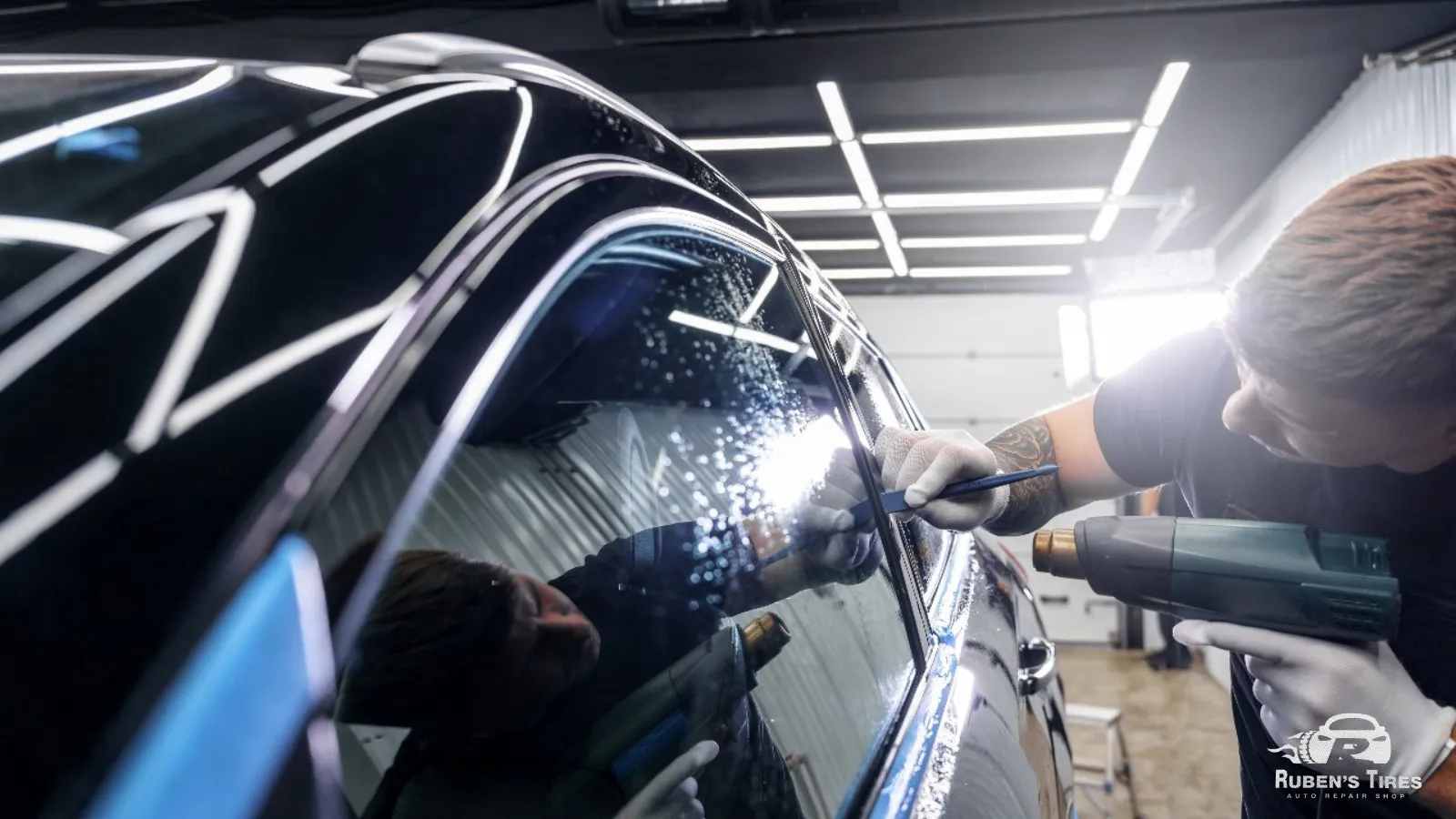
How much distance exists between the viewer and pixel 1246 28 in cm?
346

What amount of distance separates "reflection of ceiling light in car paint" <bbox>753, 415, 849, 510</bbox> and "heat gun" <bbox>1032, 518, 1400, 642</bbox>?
0.39m

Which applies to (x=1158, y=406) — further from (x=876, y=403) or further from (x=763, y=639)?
(x=763, y=639)

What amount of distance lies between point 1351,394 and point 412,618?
974 millimetres

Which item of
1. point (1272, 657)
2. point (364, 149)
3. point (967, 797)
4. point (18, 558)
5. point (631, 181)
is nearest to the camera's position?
point (18, 558)

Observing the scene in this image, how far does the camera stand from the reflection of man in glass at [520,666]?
36 centimetres

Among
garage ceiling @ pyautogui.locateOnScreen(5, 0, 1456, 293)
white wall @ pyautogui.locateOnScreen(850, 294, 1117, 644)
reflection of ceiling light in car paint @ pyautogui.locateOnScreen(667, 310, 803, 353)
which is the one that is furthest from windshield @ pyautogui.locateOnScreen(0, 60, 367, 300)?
white wall @ pyautogui.locateOnScreen(850, 294, 1117, 644)

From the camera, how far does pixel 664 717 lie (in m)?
0.51

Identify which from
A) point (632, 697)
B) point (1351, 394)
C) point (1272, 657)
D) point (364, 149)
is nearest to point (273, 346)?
point (364, 149)

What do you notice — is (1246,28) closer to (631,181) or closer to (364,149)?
(631,181)

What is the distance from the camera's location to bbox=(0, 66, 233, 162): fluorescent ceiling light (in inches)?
16.8

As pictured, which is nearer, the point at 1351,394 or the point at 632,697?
the point at 632,697

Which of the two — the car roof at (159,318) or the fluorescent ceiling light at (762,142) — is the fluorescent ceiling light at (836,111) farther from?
the car roof at (159,318)

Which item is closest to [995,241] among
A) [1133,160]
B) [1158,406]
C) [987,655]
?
[1133,160]

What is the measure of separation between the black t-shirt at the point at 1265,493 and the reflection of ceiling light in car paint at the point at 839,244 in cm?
705
